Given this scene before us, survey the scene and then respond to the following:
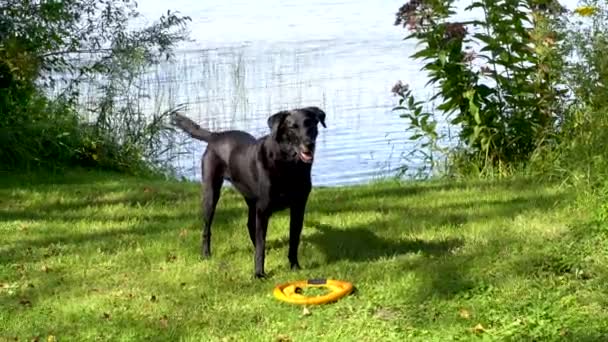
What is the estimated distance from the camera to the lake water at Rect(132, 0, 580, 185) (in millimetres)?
11250

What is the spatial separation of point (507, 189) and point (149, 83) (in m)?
7.01

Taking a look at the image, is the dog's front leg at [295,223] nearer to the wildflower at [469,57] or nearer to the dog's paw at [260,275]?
the dog's paw at [260,275]

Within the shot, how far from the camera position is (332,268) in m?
5.79

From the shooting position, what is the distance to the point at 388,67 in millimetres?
15344

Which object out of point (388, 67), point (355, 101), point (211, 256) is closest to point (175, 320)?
point (211, 256)

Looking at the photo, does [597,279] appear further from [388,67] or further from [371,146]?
[388,67]

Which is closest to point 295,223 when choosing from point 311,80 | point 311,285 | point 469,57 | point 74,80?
point 311,285

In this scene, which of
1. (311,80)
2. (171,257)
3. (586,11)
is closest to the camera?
(171,257)

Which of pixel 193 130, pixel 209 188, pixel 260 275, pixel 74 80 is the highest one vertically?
pixel 74 80

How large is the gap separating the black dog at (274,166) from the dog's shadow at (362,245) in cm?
36

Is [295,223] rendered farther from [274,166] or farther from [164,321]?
[164,321]

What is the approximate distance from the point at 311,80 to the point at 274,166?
9.26 meters

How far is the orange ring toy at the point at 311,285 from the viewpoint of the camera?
200 inches

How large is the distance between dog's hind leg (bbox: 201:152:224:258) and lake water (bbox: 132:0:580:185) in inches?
141
